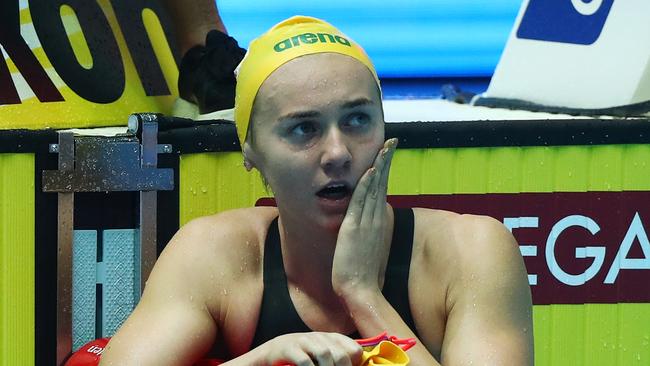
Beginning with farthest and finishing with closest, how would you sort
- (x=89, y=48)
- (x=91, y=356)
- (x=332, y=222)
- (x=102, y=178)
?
(x=89, y=48)
(x=102, y=178)
(x=91, y=356)
(x=332, y=222)

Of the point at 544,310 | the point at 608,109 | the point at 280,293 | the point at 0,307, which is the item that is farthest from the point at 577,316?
the point at 0,307

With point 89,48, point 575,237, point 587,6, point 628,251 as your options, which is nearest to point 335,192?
point 575,237

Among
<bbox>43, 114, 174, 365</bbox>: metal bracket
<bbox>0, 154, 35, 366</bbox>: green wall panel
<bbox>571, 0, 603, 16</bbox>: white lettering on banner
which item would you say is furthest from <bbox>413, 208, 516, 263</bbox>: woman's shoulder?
<bbox>571, 0, 603, 16</bbox>: white lettering on banner

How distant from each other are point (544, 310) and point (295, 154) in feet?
3.29

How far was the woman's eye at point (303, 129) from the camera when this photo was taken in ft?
7.61

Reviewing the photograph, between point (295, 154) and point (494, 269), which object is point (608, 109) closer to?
point (494, 269)

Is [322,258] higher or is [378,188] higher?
[378,188]

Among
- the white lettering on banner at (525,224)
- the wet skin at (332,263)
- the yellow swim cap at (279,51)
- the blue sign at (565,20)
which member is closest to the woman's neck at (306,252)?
the wet skin at (332,263)

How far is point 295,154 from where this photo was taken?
7.59 ft

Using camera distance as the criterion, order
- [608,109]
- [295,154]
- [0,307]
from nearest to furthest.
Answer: [295,154]
[0,307]
[608,109]

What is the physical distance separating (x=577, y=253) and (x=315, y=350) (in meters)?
1.13

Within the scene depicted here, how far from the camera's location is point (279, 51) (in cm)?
240

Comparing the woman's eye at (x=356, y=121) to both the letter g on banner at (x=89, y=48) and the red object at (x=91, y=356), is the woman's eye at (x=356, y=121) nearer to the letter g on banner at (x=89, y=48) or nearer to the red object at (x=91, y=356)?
the red object at (x=91, y=356)

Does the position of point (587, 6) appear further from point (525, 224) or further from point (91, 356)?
point (91, 356)
